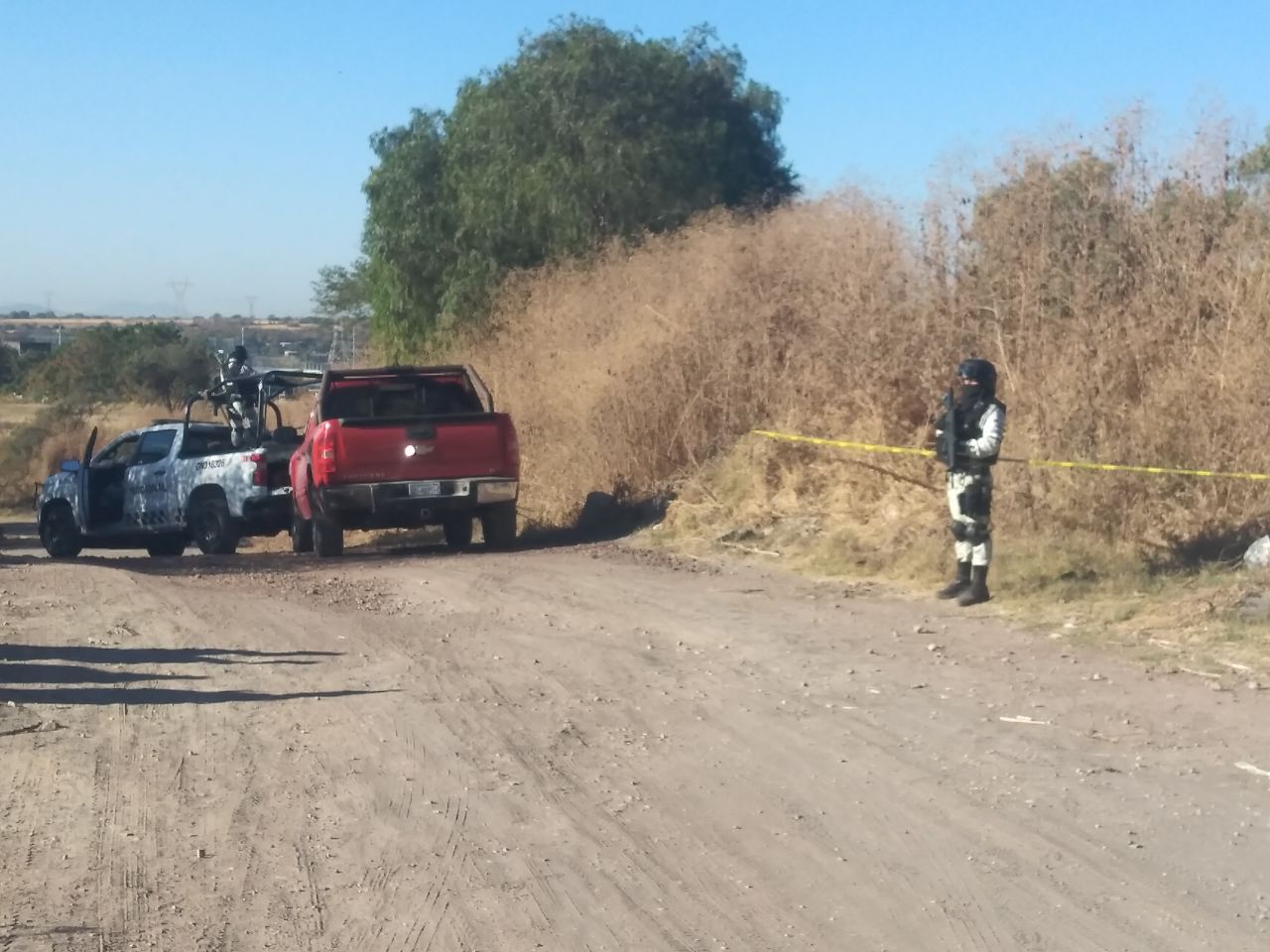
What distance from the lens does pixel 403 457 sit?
16.5 meters

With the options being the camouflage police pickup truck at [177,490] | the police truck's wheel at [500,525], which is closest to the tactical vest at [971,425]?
the police truck's wheel at [500,525]

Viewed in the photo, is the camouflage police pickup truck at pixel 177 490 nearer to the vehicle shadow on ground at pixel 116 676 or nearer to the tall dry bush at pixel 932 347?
the tall dry bush at pixel 932 347

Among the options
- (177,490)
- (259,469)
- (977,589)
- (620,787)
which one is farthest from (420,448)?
(620,787)

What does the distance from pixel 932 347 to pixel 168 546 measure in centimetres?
1158

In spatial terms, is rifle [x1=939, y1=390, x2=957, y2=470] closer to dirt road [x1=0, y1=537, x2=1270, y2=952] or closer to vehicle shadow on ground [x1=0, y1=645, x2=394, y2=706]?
dirt road [x1=0, y1=537, x2=1270, y2=952]

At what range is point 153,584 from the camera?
45.4 ft

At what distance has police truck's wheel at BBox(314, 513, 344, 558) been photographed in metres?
17.0

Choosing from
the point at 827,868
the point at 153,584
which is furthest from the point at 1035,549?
the point at 153,584

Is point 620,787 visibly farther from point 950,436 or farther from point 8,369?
point 8,369

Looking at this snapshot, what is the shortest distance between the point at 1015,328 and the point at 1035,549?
9.85 feet

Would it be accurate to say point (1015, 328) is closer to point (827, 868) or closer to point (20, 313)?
point (827, 868)

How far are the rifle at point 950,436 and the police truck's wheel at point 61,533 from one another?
14380 millimetres

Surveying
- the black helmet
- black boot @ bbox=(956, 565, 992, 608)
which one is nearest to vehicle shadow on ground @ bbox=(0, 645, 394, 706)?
black boot @ bbox=(956, 565, 992, 608)

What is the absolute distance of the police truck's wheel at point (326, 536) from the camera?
55.9 ft
